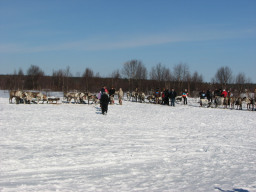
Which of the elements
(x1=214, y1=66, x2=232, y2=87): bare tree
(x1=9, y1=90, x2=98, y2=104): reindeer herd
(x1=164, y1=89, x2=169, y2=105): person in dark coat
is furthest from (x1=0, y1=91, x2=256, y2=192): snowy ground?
(x1=214, y1=66, x2=232, y2=87): bare tree

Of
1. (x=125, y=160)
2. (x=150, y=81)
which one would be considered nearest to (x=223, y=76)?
(x=150, y=81)

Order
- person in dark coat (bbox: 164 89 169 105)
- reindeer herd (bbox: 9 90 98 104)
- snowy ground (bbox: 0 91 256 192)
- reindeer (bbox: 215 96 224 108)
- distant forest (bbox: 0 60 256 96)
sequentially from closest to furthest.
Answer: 1. snowy ground (bbox: 0 91 256 192)
2. reindeer herd (bbox: 9 90 98 104)
3. reindeer (bbox: 215 96 224 108)
4. person in dark coat (bbox: 164 89 169 105)
5. distant forest (bbox: 0 60 256 96)

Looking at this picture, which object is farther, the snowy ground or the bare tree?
the bare tree

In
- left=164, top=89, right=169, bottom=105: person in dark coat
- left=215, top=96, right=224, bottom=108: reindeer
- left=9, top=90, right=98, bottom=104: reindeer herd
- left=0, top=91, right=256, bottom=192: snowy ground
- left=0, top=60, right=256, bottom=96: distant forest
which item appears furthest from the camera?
left=0, top=60, right=256, bottom=96: distant forest

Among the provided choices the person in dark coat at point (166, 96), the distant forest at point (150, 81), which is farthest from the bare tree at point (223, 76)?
the person in dark coat at point (166, 96)

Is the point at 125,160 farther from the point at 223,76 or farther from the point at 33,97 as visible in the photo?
the point at 223,76

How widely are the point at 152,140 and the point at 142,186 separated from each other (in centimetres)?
418

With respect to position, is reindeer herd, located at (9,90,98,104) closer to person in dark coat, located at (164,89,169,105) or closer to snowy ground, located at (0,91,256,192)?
person in dark coat, located at (164,89,169,105)

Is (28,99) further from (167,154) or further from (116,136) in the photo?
(167,154)

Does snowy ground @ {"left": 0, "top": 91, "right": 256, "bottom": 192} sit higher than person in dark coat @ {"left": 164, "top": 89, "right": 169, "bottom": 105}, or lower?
lower

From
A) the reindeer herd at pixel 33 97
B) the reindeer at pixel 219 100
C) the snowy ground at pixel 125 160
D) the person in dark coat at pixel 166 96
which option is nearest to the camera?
the snowy ground at pixel 125 160

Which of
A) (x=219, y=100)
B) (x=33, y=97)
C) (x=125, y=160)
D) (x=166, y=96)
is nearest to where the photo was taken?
(x=125, y=160)

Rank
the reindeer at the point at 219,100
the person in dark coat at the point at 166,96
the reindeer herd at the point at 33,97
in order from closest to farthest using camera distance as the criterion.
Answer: the reindeer herd at the point at 33,97 → the reindeer at the point at 219,100 → the person in dark coat at the point at 166,96

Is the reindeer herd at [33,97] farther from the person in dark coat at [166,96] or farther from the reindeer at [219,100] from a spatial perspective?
the reindeer at [219,100]
